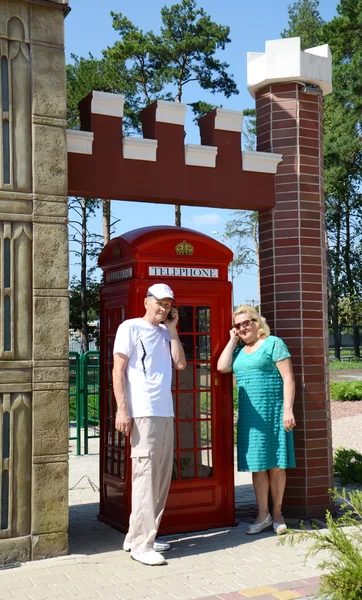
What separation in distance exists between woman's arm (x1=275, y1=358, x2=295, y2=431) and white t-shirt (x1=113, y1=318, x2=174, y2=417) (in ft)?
3.40

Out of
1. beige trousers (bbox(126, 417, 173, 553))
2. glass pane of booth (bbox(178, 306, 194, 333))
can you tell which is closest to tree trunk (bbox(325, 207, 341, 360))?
glass pane of booth (bbox(178, 306, 194, 333))

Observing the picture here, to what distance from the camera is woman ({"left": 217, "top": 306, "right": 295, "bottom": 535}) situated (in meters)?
6.05

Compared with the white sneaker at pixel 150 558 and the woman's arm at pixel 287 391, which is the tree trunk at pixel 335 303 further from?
the white sneaker at pixel 150 558

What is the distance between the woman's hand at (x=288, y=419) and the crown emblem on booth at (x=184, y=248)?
1.54m

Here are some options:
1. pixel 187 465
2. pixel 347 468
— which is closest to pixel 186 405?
pixel 187 465

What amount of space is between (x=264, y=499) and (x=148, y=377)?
1.60 metres

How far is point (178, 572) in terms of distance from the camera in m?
5.07

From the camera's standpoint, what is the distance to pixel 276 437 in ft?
20.0

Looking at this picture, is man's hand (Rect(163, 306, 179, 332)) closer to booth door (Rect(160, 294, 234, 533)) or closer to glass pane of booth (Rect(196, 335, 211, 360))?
booth door (Rect(160, 294, 234, 533))

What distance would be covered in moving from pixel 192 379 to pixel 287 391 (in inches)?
31.8

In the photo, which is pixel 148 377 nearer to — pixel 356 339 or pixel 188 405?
pixel 188 405

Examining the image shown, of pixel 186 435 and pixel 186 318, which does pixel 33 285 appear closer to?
pixel 186 318

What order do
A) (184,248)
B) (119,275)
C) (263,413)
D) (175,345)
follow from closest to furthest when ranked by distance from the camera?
(175,345), (263,413), (184,248), (119,275)

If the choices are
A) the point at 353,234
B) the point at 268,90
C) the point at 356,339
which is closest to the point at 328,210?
the point at 353,234
